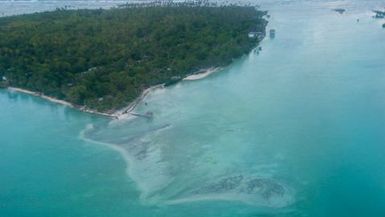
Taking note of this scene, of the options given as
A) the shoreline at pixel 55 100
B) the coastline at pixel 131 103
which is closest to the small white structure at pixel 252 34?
the coastline at pixel 131 103

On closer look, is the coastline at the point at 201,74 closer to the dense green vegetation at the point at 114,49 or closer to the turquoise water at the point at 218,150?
the dense green vegetation at the point at 114,49

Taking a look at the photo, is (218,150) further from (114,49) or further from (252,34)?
(252,34)

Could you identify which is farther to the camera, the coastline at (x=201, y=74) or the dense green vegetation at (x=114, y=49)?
the coastline at (x=201, y=74)

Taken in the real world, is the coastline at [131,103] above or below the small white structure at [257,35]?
below

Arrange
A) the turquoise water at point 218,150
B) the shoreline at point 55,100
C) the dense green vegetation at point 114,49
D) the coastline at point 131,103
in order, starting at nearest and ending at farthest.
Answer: the turquoise water at point 218,150, the coastline at point 131,103, the shoreline at point 55,100, the dense green vegetation at point 114,49

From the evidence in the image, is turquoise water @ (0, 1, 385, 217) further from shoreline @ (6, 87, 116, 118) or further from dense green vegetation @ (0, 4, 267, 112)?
dense green vegetation @ (0, 4, 267, 112)

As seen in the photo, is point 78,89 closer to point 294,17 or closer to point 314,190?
point 314,190

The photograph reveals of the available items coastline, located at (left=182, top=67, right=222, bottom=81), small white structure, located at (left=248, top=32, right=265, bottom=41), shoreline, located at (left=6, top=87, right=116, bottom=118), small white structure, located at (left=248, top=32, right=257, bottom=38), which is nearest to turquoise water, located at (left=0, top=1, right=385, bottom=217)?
shoreline, located at (left=6, top=87, right=116, bottom=118)
